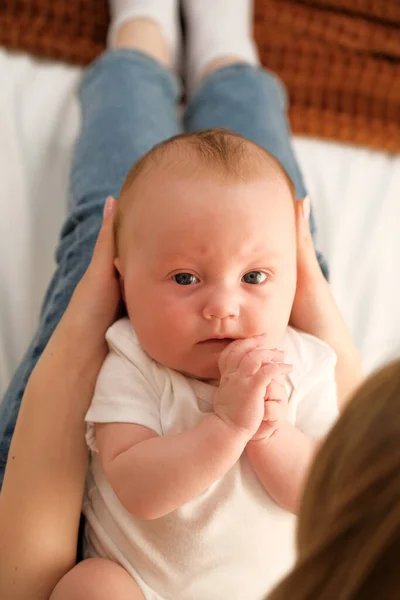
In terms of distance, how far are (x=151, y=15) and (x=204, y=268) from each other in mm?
792

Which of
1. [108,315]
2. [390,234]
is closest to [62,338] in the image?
[108,315]

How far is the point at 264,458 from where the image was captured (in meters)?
0.66

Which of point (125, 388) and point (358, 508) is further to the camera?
point (125, 388)

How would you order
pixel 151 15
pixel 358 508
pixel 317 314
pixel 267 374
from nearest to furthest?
pixel 358 508, pixel 267 374, pixel 317 314, pixel 151 15

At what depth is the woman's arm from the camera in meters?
0.70

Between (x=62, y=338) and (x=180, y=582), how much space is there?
0.98ft

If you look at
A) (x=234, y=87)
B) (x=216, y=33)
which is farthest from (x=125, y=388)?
(x=216, y=33)

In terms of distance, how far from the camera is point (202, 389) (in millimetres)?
713

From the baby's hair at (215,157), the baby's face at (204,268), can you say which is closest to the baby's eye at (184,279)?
the baby's face at (204,268)

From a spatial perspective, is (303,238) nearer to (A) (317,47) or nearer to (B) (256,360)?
(B) (256,360)

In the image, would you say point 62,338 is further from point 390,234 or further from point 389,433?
point 390,234

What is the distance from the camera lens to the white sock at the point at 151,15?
1.28 m

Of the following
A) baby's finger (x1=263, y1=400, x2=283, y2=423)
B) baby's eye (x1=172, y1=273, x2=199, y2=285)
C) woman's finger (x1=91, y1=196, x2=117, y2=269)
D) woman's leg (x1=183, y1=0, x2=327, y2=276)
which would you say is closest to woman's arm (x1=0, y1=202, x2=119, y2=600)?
woman's finger (x1=91, y1=196, x2=117, y2=269)

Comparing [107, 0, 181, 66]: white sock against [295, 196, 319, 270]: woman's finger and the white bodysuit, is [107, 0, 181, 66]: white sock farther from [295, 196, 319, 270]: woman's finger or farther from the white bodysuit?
the white bodysuit
